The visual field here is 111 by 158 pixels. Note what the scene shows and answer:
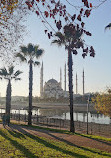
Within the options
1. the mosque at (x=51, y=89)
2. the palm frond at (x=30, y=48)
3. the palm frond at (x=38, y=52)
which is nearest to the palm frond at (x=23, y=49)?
the palm frond at (x=30, y=48)

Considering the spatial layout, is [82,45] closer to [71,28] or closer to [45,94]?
[71,28]

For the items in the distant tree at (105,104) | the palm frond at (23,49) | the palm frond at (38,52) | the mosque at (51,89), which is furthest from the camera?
the mosque at (51,89)

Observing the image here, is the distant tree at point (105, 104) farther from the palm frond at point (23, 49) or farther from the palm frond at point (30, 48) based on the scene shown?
the palm frond at point (23, 49)

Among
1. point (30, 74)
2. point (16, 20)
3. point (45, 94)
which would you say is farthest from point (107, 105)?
point (45, 94)

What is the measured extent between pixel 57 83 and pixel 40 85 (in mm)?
14302

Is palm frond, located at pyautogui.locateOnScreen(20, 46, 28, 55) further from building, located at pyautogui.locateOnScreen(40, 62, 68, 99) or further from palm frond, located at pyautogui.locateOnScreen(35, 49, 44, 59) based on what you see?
building, located at pyautogui.locateOnScreen(40, 62, 68, 99)

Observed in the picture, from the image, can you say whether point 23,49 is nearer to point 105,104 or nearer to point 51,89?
point 105,104

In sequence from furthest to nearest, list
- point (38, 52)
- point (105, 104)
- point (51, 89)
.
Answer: point (51, 89)
point (38, 52)
point (105, 104)

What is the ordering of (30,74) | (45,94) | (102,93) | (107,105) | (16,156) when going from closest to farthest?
(16,156), (107,105), (102,93), (30,74), (45,94)

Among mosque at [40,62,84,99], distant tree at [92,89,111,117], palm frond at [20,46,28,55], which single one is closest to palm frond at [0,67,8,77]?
palm frond at [20,46,28,55]

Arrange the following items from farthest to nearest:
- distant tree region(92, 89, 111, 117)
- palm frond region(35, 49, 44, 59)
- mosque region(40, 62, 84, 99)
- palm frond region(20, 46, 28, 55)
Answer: mosque region(40, 62, 84, 99) → palm frond region(35, 49, 44, 59) → palm frond region(20, 46, 28, 55) → distant tree region(92, 89, 111, 117)

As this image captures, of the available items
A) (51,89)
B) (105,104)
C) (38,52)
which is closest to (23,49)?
(38,52)

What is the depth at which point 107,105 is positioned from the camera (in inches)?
840

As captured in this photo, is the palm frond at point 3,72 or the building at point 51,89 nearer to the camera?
the palm frond at point 3,72
